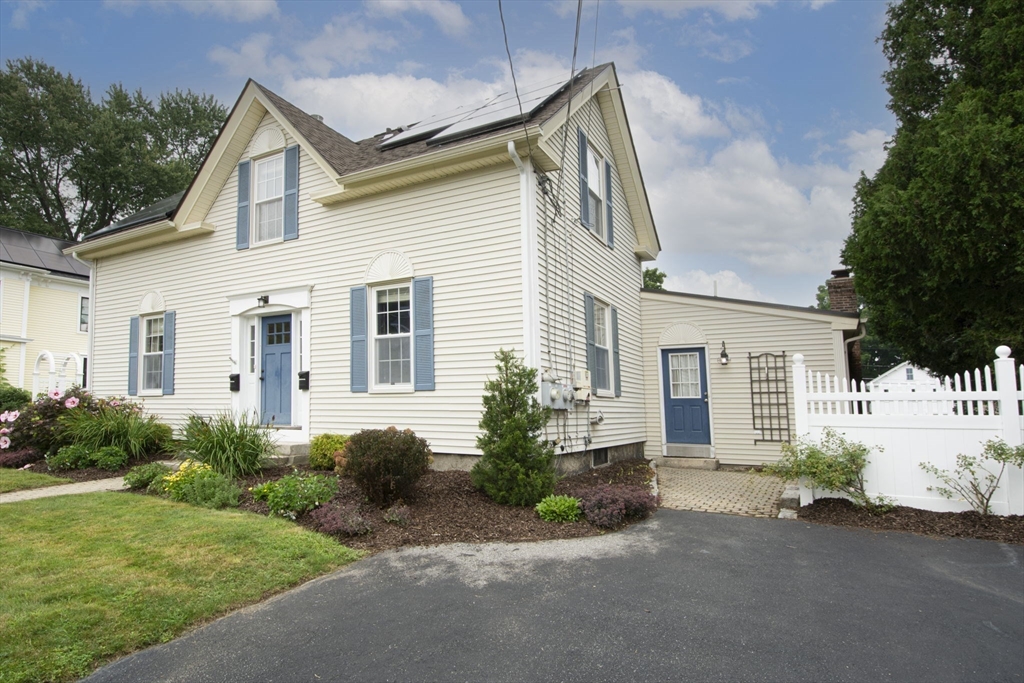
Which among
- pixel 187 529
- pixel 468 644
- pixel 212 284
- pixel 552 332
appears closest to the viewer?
pixel 468 644

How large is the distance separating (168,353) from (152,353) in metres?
0.69

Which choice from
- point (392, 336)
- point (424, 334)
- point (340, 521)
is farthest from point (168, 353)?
point (340, 521)

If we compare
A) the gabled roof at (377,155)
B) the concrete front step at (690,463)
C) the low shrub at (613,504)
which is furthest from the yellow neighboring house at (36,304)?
the low shrub at (613,504)

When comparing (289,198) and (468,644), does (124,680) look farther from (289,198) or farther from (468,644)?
(289,198)

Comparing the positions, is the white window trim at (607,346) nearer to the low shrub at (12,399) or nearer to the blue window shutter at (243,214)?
the blue window shutter at (243,214)

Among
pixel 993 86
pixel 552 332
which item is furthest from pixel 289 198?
pixel 993 86

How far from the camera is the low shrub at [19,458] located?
31.9 feet

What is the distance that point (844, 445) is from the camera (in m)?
6.69

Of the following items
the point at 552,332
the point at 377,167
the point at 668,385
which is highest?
the point at 377,167

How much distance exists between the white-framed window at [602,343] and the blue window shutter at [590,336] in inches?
5.0

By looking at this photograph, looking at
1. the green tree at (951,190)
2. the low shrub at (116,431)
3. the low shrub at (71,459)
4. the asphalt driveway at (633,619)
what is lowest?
the asphalt driveway at (633,619)

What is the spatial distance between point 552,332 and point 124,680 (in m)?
6.25

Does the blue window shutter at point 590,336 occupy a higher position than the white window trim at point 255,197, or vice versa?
the white window trim at point 255,197

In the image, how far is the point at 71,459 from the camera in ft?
30.2
